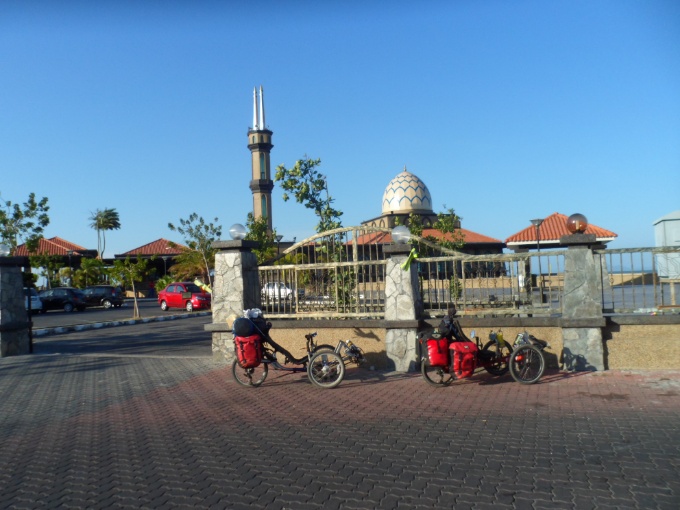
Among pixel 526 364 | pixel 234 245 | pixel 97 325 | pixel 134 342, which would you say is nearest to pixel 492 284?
pixel 526 364

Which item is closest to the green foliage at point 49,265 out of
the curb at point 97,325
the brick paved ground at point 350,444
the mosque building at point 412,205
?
the curb at point 97,325

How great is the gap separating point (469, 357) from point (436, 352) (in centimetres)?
47

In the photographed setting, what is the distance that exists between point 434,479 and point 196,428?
128 inches

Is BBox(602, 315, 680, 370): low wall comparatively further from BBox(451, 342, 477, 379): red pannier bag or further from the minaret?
the minaret

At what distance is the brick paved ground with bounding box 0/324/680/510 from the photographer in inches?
194

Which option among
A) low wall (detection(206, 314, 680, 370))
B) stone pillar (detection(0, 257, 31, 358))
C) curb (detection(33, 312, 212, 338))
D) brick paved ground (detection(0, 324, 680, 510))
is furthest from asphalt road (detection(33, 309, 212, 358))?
brick paved ground (detection(0, 324, 680, 510))

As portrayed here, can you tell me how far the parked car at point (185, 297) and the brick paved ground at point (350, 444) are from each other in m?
21.3

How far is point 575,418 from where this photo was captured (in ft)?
23.0

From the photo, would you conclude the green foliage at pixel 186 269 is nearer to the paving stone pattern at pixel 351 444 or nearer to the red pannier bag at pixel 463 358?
the paving stone pattern at pixel 351 444

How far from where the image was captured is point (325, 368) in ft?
31.2

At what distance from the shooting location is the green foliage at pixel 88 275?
1646 inches

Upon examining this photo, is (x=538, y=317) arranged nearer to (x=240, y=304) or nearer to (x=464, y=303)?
(x=464, y=303)

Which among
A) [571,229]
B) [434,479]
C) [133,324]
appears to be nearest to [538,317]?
[571,229]

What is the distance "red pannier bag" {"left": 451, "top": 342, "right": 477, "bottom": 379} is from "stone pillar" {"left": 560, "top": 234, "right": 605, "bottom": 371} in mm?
1840
